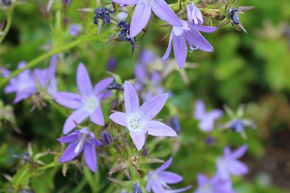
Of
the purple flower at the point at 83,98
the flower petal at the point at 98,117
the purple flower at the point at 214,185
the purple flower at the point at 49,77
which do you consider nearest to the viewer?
the flower petal at the point at 98,117

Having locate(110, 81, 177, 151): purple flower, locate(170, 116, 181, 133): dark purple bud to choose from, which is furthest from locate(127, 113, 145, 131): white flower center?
locate(170, 116, 181, 133): dark purple bud

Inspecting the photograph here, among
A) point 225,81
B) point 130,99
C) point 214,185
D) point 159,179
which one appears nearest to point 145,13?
point 130,99

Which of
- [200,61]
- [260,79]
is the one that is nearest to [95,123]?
[200,61]

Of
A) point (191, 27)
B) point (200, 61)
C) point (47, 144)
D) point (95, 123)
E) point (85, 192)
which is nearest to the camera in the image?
point (191, 27)

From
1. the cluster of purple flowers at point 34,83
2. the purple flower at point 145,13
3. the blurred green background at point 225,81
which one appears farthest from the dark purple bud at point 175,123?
the purple flower at point 145,13

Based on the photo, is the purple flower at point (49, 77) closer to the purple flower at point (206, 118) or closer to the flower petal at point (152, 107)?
the flower petal at point (152, 107)

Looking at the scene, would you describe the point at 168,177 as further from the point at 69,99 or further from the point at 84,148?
the point at 69,99

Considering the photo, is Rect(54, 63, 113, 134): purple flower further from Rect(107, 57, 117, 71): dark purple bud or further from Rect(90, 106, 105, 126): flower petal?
Rect(107, 57, 117, 71): dark purple bud

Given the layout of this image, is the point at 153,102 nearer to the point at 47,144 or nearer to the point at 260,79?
the point at 47,144
